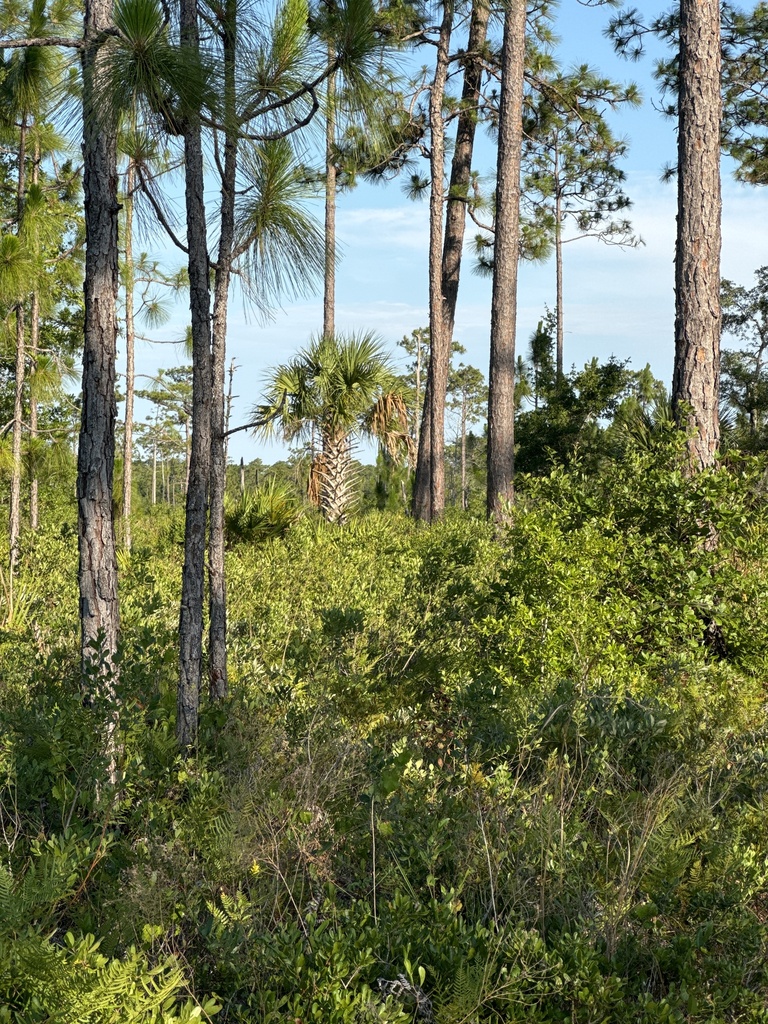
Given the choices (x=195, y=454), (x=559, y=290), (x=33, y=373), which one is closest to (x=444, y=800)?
(x=195, y=454)

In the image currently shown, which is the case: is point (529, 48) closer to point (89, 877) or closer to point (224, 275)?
point (224, 275)

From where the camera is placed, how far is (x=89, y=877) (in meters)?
3.14

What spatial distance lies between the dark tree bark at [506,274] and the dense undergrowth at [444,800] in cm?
599

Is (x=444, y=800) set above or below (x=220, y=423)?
below

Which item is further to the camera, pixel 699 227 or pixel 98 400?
pixel 699 227

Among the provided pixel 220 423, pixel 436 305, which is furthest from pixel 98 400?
pixel 436 305

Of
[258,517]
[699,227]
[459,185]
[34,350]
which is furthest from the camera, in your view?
[459,185]

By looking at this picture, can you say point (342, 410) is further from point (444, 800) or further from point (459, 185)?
point (444, 800)

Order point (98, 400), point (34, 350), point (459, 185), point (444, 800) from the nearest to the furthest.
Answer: point (444, 800), point (98, 400), point (34, 350), point (459, 185)


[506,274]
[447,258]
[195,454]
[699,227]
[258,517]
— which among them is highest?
[447,258]

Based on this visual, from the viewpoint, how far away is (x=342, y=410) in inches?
525

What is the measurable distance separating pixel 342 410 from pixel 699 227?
6.93m

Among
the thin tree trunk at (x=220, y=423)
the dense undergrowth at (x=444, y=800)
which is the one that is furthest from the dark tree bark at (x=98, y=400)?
the thin tree trunk at (x=220, y=423)

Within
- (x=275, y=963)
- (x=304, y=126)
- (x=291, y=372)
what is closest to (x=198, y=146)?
(x=304, y=126)
